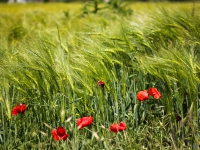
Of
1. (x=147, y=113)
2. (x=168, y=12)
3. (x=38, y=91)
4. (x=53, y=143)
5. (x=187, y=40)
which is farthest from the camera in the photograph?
(x=168, y=12)

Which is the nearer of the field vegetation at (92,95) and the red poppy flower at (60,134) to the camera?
the red poppy flower at (60,134)

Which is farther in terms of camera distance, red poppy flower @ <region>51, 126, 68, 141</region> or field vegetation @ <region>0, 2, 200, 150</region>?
field vegetation @ <region>0, 2, 200, 150</region>

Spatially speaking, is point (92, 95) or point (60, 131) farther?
point (92, 95)

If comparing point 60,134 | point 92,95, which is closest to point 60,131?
point 60,134

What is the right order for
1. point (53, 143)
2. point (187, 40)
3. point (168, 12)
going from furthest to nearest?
point (168, 12), point (187, 40), point (53, 143)

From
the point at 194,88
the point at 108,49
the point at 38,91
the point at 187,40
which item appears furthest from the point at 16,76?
the point at 187,40

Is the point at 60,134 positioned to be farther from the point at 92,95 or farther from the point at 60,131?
the point at 92,95

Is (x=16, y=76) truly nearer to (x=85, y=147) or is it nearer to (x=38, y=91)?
(x=38, y=91)

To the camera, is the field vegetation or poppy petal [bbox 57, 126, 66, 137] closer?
poppy petal [bbox 57, 126, 66, 137]

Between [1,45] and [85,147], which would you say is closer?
[85,147]

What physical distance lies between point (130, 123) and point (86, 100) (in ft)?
0.82

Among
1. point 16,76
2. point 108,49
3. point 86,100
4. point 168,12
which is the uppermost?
point 168,12

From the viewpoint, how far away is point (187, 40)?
6.19 feet

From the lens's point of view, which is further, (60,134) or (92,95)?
(92,95)
